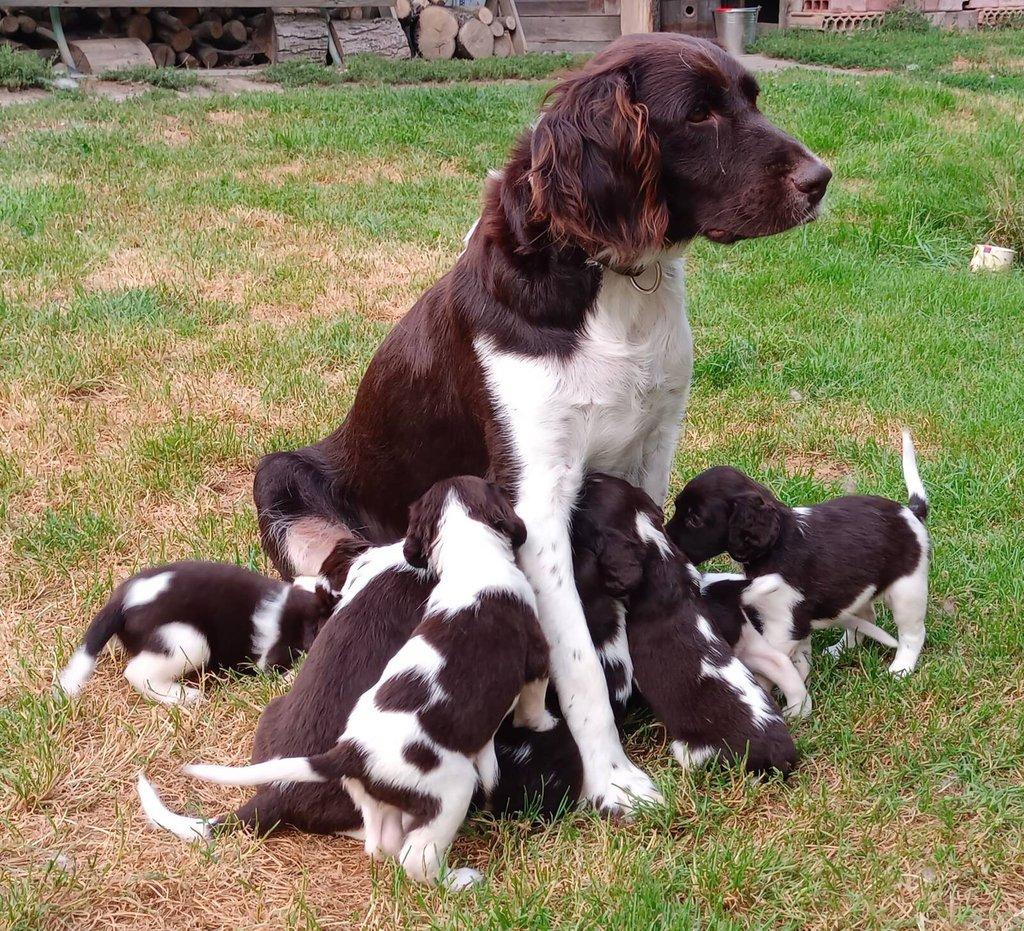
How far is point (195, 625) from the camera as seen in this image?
303cm

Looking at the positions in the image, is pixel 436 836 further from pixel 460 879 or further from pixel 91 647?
pixel 91 647

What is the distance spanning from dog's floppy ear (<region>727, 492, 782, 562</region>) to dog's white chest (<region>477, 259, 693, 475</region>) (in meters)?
0.39

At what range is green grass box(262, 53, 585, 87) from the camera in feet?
39.4

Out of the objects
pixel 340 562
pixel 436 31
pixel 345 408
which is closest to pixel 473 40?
pixel 436 31

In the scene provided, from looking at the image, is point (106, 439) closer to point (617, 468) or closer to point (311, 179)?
point (617, 468)

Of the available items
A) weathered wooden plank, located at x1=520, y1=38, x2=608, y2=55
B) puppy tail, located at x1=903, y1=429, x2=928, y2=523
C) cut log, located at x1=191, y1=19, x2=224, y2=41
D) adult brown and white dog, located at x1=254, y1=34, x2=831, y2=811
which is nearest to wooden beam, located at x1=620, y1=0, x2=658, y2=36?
weathered wooden plank, located at x1=520, y1=38, x2=608, y2=55

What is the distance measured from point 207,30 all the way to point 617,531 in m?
12.3

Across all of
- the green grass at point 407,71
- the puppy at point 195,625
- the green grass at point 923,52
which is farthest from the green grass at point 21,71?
the puppy at point 195,625

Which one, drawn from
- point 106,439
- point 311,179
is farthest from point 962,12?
point 106,439

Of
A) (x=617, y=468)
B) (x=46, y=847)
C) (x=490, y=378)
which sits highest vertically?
(x=490, y=378)

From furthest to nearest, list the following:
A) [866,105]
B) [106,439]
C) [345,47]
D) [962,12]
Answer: [962,12] < [345,47] < [866,105] < [106,439]

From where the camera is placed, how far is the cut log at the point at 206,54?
1296 cm

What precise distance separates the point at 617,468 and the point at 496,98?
27.9 feet

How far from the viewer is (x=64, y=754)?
8.90 feet
